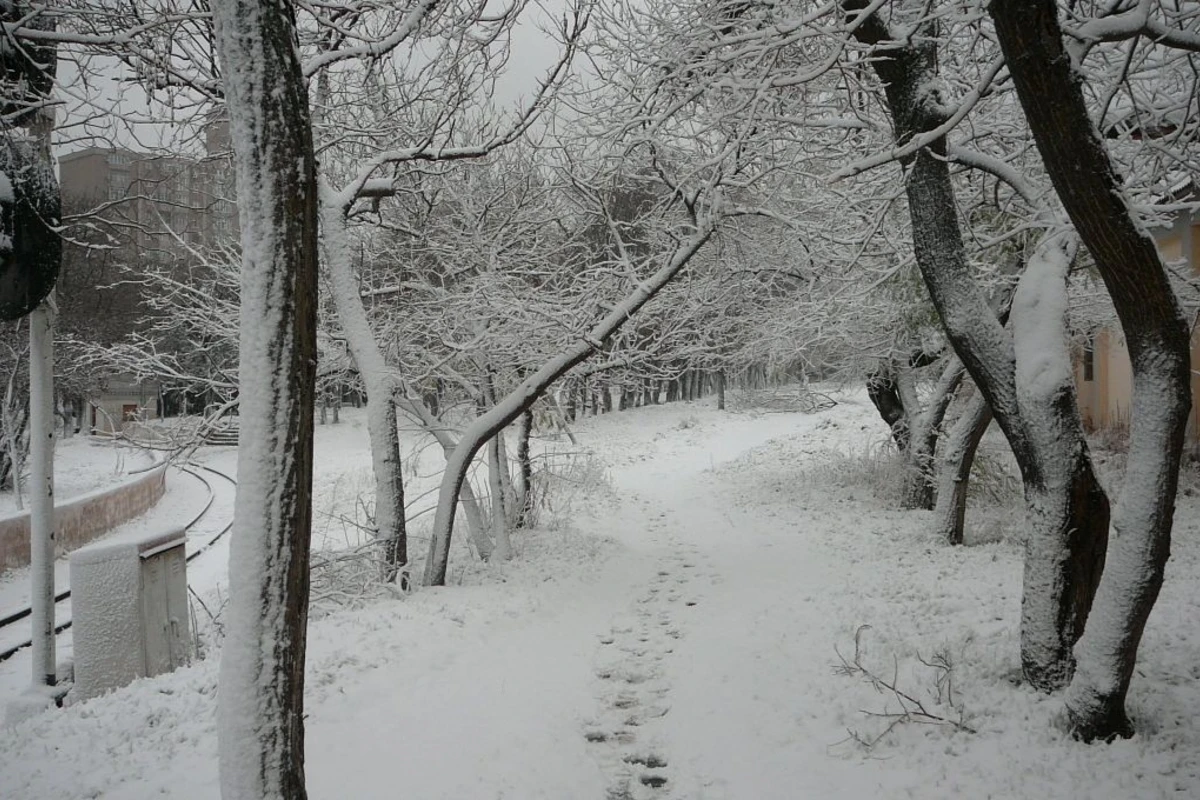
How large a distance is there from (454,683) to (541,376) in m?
3.69

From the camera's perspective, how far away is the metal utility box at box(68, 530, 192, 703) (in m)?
5.98

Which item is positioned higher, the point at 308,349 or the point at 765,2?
the point at 765,2

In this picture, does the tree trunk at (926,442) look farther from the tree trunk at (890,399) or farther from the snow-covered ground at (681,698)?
the snow-covered ground at (681,698)

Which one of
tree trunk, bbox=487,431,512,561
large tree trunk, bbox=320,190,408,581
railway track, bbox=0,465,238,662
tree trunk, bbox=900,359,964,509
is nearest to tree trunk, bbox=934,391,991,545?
tree trunk, bbox=900,359,964,509

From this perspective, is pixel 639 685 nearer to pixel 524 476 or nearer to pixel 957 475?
pixel 957 475

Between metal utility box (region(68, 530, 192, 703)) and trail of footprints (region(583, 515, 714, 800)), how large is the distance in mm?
3881

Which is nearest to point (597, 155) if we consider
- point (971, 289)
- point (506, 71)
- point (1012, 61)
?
point (506, 71)

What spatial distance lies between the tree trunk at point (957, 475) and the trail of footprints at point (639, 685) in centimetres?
344

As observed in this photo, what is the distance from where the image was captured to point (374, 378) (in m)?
8.37

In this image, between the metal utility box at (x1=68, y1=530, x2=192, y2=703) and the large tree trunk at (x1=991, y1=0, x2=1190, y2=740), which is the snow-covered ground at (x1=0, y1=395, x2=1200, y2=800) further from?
the metal utility box at (x1=68, y1=530, x2=192, y2=703)

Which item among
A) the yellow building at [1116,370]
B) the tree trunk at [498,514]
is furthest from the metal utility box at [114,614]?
the yellow building at [1116,370]

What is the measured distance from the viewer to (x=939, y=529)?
10242 millimetres

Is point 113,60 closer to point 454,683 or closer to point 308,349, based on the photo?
point 308,349

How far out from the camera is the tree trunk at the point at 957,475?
977cm
